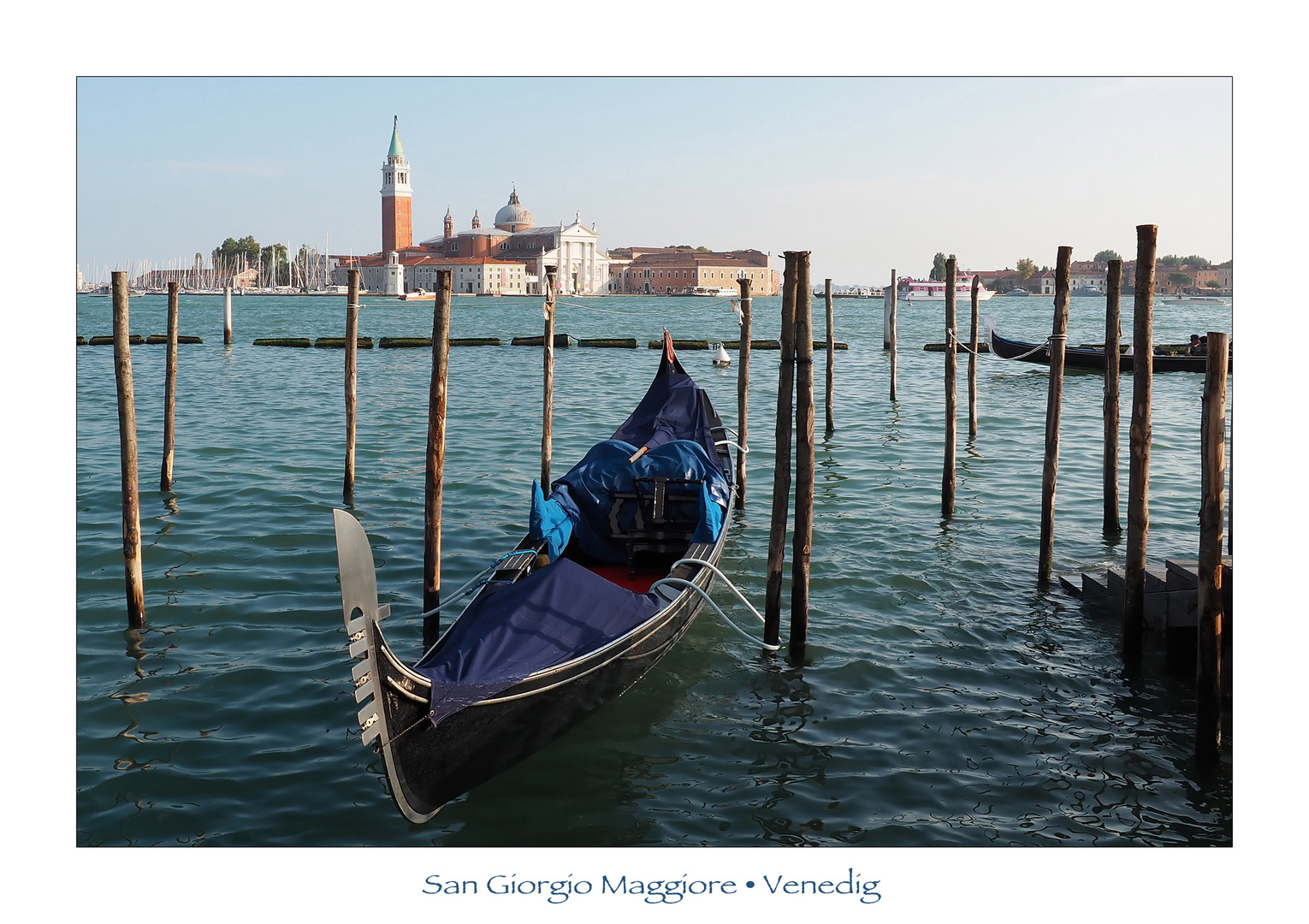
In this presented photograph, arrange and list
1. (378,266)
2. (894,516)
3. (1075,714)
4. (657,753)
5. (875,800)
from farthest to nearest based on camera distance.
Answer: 1. (378,266)
2. (894,516)
3. (1075,714)
4. (657,753)
5. (875,800)

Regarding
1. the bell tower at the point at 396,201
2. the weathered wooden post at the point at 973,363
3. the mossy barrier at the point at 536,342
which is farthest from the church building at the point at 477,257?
the weathered wooden post at the point at 973,363

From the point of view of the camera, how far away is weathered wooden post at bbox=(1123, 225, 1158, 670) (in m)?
4.22

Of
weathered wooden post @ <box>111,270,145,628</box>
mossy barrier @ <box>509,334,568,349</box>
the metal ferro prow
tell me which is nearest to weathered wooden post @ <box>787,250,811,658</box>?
the metal ferro prow

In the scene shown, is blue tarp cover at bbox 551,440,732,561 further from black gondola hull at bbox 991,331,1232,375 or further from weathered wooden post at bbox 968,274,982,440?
black gondola hull at bbox 991,331,1232,375

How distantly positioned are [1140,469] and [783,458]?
4.58ft

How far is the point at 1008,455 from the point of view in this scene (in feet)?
30.2

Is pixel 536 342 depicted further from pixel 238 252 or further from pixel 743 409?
pixel 238 252

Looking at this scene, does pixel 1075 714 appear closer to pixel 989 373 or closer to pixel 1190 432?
pixel 1190 432

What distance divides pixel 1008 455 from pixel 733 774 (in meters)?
6.44

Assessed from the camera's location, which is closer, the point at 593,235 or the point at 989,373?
the point at 989,373

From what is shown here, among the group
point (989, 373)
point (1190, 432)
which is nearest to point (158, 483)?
point (1190, 432)

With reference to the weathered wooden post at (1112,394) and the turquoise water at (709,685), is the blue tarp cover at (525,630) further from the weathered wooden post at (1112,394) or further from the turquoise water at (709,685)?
the weathered wooden post at (1112,394)

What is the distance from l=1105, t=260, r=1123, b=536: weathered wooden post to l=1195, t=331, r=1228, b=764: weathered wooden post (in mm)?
1383

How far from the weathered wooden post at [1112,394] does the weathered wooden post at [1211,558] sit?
1383 millimetres
